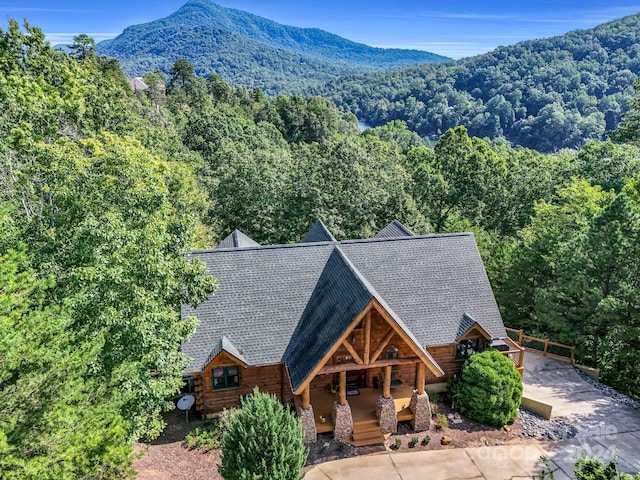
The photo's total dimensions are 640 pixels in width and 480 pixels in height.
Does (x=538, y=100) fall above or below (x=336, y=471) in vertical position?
above

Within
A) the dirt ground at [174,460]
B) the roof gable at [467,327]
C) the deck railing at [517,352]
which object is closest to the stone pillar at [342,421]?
the dirt ground at [174,460]

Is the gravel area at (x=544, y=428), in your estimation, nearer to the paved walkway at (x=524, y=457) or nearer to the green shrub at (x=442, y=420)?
the paved walkway at (x=524, y=457)

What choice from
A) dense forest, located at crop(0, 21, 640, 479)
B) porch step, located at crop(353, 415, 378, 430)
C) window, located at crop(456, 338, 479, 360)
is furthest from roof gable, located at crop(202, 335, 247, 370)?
window, located at crop(456, 338, 479, 360)

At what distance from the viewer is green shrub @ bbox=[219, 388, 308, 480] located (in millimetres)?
11539

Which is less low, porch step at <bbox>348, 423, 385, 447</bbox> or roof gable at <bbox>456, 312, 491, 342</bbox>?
roof gable at <bbox>456, 312, 491, 342</bbox>

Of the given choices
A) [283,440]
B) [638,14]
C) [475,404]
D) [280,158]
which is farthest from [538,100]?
[283,440]

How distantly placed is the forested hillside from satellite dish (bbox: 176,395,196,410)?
111597 mm

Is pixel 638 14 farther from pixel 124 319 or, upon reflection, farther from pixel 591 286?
pixel 124 319

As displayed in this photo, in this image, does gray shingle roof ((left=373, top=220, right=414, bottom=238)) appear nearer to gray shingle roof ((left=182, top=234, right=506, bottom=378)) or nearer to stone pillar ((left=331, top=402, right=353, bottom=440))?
gray shingle roof ((left=182, top=234, right=506, bottom=378))

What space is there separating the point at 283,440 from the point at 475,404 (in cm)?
908

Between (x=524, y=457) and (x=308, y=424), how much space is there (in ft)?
25.7

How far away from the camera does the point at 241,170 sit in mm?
33594

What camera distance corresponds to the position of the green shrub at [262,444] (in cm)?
1154


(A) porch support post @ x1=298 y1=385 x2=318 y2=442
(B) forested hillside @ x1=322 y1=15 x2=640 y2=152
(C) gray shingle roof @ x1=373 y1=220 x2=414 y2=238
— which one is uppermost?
(B) forested hillside @ x1=322 y1=15 x2=640 y2=152
